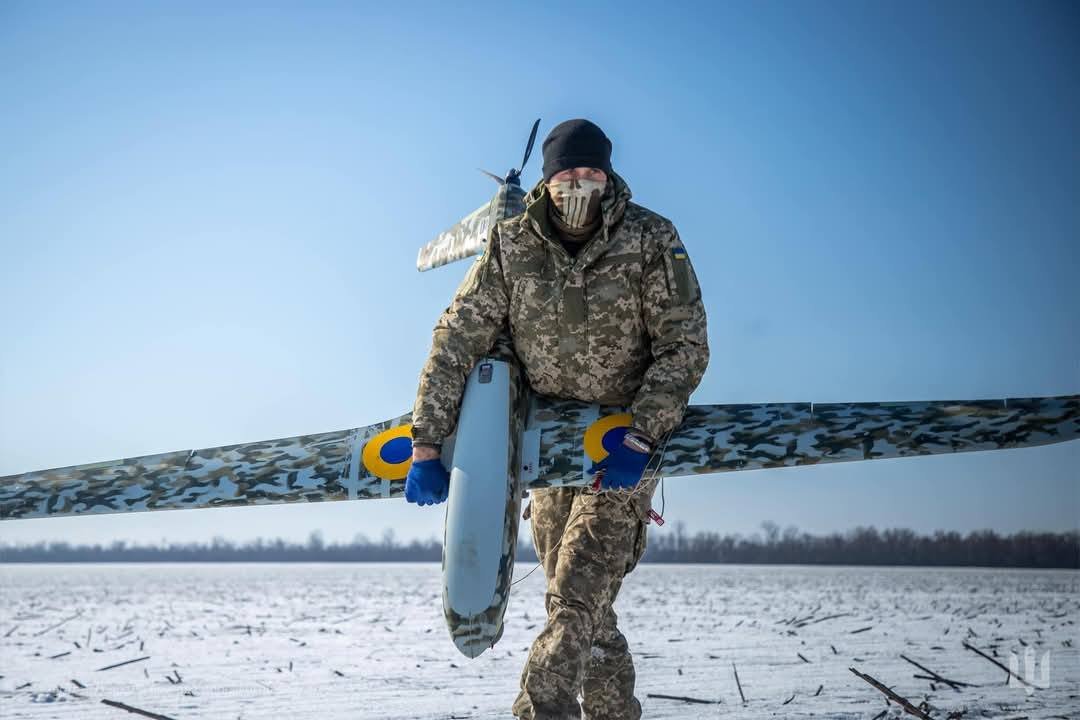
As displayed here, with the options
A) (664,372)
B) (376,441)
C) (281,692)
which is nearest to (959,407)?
(664,372)

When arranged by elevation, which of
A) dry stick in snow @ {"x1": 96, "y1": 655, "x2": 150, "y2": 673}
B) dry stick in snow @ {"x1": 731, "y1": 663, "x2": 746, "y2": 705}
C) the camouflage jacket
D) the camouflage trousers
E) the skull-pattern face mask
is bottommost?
dry stick in snow @ {"x1": 96, "y1": 655, "x2": 150, "y2": 673}

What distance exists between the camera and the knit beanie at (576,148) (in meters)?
4.22

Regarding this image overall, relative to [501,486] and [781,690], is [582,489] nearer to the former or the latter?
[501,486]

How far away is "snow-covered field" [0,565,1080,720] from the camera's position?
5.90 meters

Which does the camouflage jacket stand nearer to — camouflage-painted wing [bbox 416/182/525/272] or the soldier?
the soldier

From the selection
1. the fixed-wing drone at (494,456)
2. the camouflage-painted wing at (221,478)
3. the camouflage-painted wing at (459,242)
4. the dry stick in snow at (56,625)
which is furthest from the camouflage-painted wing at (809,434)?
the dry stick in snow at (56,625)

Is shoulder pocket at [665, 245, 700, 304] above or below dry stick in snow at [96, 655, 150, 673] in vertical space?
above

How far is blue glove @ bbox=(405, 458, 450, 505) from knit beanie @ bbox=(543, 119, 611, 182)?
155 centimetres

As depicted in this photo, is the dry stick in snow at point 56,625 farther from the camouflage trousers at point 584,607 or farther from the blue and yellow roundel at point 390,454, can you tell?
the camouflage trousers at point 584,607

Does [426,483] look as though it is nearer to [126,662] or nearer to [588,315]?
[588,315]

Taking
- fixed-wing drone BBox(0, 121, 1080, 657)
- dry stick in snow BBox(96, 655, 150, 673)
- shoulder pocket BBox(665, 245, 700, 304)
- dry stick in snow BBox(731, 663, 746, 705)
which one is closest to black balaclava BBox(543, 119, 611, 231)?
shoulder pocket BBox(665, 245, 700, 304)

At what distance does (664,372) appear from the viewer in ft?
13.7

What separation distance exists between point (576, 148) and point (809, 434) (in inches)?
76.2

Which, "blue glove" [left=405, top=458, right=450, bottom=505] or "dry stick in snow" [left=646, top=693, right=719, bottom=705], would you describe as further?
"dry stick in snow" [left=646, top=693, right=719, bottom=705]
